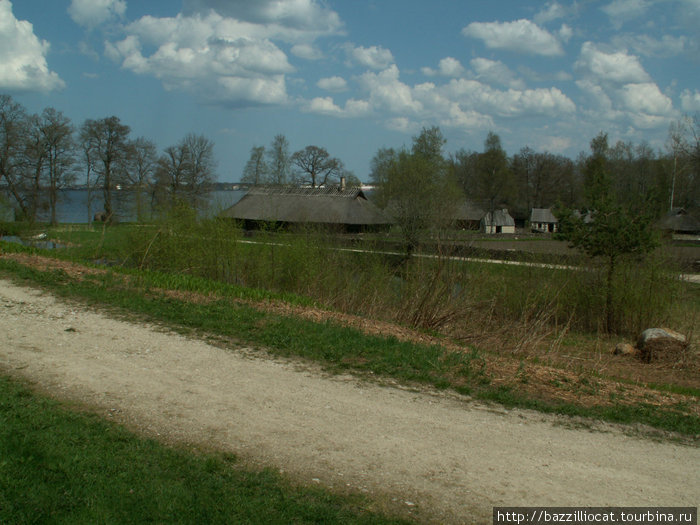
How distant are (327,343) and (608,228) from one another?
34.6ft

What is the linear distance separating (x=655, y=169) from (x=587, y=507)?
7522 cm

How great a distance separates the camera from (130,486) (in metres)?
4.27

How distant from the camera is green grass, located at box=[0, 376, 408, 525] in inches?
154

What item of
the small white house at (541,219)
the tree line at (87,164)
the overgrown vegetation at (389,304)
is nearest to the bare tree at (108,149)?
the tree line at (87,164)

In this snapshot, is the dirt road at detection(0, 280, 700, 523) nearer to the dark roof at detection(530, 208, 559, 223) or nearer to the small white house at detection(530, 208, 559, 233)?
the small white house at detection(530, 208, 559, 233)

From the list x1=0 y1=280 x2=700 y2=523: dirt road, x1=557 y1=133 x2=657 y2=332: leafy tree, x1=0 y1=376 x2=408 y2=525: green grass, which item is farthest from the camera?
x1=557 y1=133 x2=657 y2=332: leafy tree

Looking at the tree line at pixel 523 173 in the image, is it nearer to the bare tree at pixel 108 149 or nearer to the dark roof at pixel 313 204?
the dark roof at pixel 313 204

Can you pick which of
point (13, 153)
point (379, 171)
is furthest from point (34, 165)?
point (379, 171)

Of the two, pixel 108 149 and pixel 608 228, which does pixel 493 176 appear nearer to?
pixel 108 149

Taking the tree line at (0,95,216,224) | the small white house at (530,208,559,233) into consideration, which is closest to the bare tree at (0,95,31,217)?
the tree line at (0,95,216,224)

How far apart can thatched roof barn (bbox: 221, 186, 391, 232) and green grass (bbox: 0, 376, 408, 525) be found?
143ft

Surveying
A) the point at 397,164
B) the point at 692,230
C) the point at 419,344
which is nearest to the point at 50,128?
the point at 397,164

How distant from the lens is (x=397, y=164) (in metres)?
46.9

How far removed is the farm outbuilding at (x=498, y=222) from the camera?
7200cm
